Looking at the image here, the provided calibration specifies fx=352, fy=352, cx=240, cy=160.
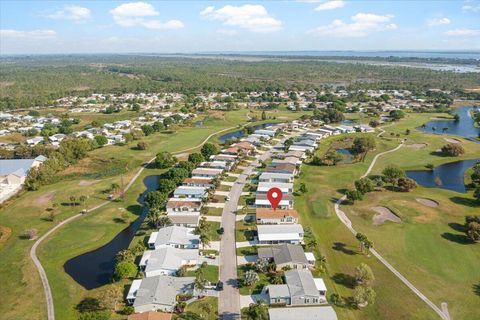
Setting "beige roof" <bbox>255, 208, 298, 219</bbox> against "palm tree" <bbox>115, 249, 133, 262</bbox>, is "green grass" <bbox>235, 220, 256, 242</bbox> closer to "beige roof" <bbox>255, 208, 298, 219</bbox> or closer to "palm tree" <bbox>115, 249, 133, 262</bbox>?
"beige roof" <bbox>255, 208, 298, 219</bbox>

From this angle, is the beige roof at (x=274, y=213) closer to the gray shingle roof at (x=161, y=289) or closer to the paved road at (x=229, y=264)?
the paved road at (x=229, y=264)

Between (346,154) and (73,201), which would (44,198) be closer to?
(73,201)

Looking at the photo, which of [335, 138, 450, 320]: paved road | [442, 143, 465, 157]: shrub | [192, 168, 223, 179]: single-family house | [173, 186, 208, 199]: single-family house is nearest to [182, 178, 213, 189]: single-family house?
[192, 168, 223, 179]: single-family house

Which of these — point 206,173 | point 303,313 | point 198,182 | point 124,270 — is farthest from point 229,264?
point 206,173

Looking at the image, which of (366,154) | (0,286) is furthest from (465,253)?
(0,286)

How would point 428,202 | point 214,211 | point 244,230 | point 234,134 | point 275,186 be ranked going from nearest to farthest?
point 244,230, point 214,211, point 428,202, point 275,186, point 234,134

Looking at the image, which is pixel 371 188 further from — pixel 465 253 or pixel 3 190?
pixel 3 190
